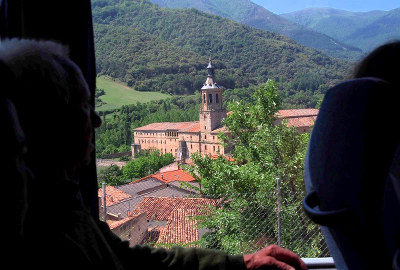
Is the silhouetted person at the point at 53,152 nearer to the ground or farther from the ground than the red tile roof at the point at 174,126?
farther from the ground

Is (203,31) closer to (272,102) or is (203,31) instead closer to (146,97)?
(146,97)

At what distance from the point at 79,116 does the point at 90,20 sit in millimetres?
663

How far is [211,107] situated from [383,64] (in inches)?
1452

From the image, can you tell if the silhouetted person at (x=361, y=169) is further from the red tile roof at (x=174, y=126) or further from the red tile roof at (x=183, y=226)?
the red tile roof at (x=174, y=126)

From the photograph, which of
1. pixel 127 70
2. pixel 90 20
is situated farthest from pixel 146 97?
pixel 90 20

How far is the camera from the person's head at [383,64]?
2.38 ft

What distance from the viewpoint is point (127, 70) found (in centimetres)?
4666

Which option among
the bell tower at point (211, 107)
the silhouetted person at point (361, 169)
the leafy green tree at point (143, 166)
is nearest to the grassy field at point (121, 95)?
the leafy green tree at point (143, 166)

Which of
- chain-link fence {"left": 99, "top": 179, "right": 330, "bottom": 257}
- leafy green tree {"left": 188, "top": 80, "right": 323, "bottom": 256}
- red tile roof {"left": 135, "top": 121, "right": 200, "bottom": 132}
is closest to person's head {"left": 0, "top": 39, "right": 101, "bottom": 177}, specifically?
chain-link fence {"left": 99, "top": 179, "right": 330, "bottom": 257}

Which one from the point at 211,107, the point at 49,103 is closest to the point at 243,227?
the point at 49,103

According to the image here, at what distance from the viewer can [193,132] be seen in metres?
40.7

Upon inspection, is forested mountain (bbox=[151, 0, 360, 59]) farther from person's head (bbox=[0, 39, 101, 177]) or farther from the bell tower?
person's head (bbox=[0, 39, 101, 177])

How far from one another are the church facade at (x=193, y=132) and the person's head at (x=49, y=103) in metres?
34.3

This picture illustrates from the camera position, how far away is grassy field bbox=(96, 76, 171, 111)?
37688 mm
